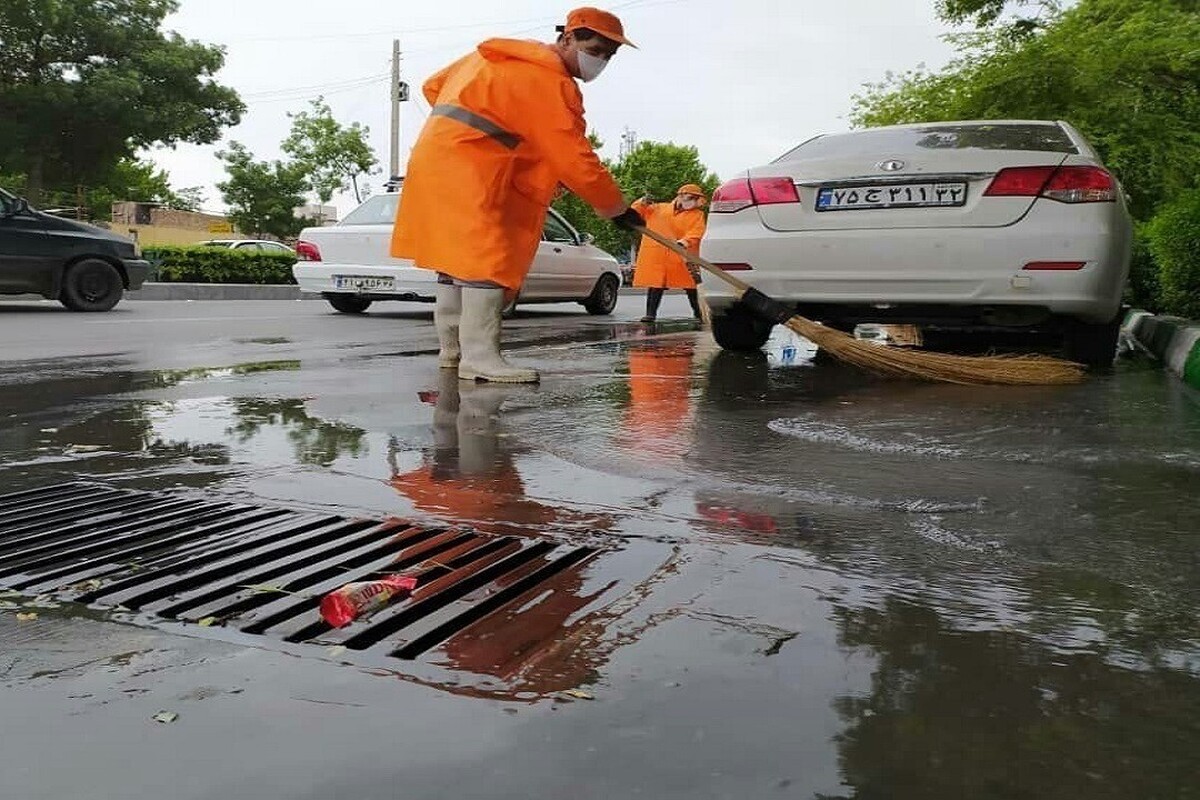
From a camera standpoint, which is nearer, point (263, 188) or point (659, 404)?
point (659, 404)

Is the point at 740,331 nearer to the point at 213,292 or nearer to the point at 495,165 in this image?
the point at 495,165

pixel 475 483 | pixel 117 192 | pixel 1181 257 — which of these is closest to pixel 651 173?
pixel 117 192

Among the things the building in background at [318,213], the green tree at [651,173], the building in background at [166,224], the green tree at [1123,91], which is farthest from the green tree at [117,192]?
the green tree at [651,173]

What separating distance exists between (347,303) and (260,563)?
10369 mm

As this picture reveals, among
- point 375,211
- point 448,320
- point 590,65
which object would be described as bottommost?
point 448,320

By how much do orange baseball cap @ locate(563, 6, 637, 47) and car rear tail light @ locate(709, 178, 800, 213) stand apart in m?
1.11

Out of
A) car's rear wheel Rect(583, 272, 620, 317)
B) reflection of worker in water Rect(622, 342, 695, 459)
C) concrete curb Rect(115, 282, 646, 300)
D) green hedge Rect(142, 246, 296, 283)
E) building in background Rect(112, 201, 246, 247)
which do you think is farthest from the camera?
building in background Rect(112, 201, 246, 247)

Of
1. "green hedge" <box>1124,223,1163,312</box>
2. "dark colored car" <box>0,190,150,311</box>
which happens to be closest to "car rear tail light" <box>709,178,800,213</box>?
"green hedge" <box>1124,223,1163,312</box>

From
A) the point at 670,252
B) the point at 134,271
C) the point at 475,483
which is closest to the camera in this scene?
the point at 475,483

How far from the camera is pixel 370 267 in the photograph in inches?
440

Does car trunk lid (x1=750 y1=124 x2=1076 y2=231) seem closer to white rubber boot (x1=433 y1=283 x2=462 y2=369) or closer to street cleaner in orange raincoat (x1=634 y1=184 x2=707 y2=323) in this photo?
white rubber boot (x1=433 y1=283 x2=462 y2=369)

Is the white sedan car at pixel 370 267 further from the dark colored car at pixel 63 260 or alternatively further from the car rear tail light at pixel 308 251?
the dark colored car at pixel 63 260

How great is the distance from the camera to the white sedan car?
1102 cm

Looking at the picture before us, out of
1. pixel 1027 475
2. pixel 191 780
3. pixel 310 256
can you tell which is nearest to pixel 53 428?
pixel 191 780
